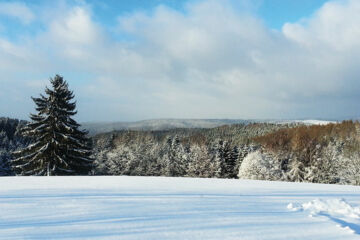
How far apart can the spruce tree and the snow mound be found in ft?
55.0

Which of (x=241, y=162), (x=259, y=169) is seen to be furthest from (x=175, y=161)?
(x=259, y=169)

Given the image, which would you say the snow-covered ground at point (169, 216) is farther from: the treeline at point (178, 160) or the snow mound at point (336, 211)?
the treeline at point (178, 160)

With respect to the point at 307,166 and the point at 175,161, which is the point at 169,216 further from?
the point at 175,161

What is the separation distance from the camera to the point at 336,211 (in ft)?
15.5

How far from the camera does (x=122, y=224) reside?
358 cm

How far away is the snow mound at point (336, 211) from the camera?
3.98 m

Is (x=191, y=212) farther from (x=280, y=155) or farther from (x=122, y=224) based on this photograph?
(x=280, y=155)

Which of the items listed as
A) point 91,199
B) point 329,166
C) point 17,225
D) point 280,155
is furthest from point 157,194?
point 280,155

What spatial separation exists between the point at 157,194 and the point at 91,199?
1401mm

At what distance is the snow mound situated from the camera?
13.1 feet

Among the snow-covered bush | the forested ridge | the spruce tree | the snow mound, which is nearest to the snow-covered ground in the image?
the snow mound

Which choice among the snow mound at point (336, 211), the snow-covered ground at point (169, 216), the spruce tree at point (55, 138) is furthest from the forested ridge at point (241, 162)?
the snow mound at point (336, 211)

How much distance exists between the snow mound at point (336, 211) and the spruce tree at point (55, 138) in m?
16.8

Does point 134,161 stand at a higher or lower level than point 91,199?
lower
